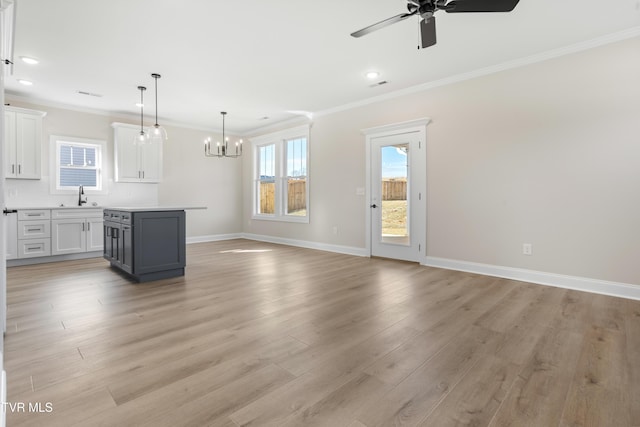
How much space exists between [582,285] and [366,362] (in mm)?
2995

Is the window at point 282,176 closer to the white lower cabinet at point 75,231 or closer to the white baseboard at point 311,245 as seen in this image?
the white baseboard at point 311,245

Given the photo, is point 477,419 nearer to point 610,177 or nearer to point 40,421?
point 40,421

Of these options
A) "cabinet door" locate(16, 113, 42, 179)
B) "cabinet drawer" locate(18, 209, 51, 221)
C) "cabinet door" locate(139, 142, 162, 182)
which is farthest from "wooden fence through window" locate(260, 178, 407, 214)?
"cabinet door" locate(16, 113, 42, 179)

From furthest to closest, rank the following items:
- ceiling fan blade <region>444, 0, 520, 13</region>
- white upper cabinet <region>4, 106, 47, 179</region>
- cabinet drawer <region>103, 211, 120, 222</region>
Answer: white upper cabinet <region>4, 106, 47, 179</region> < cabinet drawer <region>103, 211, 120, 222</region> < ceiling fan blade <region>444, 0, 520, 13</region>

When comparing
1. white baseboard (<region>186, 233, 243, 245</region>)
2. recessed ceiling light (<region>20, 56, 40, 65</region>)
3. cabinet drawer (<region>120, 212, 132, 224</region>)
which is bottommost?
white baseboard (<region>186, 233, 243, 245</region>)

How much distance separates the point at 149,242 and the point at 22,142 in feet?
10.5

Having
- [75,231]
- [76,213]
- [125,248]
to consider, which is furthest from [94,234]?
[125,248]

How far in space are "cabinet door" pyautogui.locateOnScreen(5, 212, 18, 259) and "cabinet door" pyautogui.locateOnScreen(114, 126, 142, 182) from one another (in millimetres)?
1672

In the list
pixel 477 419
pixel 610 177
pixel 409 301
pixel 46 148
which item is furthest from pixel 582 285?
pixel 46 148

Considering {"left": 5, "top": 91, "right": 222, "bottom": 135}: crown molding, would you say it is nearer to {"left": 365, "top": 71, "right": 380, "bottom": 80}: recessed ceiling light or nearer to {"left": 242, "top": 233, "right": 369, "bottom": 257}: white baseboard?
{"left": 242, "top": 233, "right": 369, "bottom": 257}: white baseboard

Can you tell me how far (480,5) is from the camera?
7.34 feet

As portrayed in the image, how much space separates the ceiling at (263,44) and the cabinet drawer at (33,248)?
233 cm

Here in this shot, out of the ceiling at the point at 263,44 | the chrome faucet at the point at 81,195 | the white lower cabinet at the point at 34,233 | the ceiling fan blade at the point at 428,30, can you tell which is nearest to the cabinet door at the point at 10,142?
the ceiling at the point at 263,44

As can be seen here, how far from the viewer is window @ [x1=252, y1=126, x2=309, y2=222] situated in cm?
662
